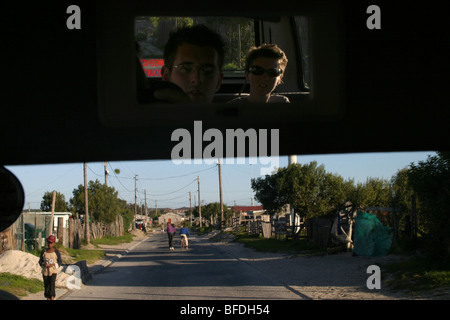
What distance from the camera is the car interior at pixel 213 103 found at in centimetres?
203

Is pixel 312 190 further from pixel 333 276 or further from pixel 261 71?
pixel 333 276

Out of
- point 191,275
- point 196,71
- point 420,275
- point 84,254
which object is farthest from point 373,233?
point 191,275

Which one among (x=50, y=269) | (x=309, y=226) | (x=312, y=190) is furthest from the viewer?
(x=309, y=226)

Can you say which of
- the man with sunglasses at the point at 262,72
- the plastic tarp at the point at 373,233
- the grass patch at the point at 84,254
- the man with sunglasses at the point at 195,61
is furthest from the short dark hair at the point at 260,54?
the grass patch at the point at 84,254

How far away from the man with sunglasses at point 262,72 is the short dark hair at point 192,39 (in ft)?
0.88

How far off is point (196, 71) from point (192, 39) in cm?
16

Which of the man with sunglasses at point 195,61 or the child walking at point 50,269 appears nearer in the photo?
the man with sunglasses at point 195,61

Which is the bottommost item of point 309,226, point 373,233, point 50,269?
point 50,269

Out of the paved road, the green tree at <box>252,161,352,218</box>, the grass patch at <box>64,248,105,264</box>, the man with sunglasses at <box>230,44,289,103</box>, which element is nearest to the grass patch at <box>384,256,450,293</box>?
the green tree at <box>252,161,352,218</box>

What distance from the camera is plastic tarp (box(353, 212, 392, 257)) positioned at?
11.3ft

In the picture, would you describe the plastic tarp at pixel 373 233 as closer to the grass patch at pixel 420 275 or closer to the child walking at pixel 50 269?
the grass patch at pixel 420 275

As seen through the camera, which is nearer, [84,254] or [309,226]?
[84,254]

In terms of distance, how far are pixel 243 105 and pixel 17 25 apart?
0.94m

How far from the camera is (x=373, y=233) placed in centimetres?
350
